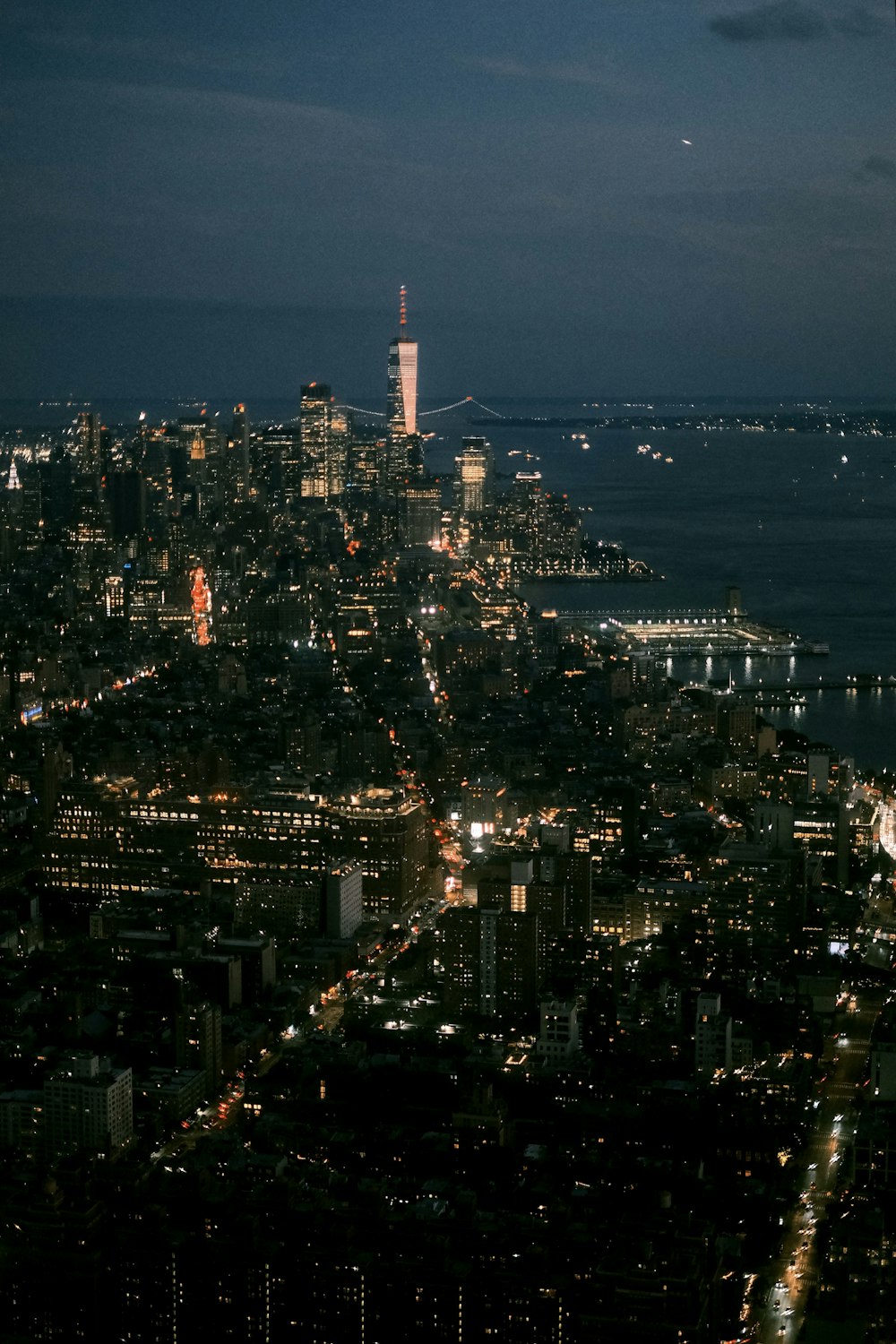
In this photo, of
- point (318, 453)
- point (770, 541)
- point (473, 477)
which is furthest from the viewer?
point (473, 477)

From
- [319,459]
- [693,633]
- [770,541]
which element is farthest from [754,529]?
[693,633]

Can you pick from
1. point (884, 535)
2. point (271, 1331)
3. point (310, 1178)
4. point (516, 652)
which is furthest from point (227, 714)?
point (884, 535)

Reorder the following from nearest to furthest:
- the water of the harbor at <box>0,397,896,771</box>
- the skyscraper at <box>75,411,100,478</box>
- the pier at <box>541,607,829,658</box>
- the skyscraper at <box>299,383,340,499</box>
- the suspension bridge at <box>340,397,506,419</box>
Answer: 1. the skyscraper at <box>75,411,100,478</box>
2. the water of the harbor at <box>0,397,896,771</box>
3. the pier at <box>541,607,829,658</box>
4. the suspension bridge at <box>340,397,506,419</box>
5. the skyscraper at <box>299,383,340,499</box>

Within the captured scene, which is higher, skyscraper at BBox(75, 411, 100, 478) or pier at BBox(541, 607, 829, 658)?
skyscraper at BBox(75, 411, 100, 478)

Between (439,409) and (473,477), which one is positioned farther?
(473,477)

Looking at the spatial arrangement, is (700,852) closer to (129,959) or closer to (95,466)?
(129,959)

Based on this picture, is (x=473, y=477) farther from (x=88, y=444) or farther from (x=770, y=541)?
(x=88, y=444)

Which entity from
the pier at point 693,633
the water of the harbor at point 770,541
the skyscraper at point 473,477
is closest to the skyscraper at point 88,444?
the pier at point 693,633

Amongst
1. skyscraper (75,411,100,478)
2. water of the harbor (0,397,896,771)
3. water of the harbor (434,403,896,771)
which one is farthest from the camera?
water of the harbor (434,403,896,771)

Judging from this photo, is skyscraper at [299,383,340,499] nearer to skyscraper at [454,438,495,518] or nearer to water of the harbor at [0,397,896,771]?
water of the harbor at [0,397,896,771]

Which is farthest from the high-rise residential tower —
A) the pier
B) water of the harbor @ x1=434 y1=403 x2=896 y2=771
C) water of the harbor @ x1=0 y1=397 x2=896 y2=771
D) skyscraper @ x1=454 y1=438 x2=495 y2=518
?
the pier
